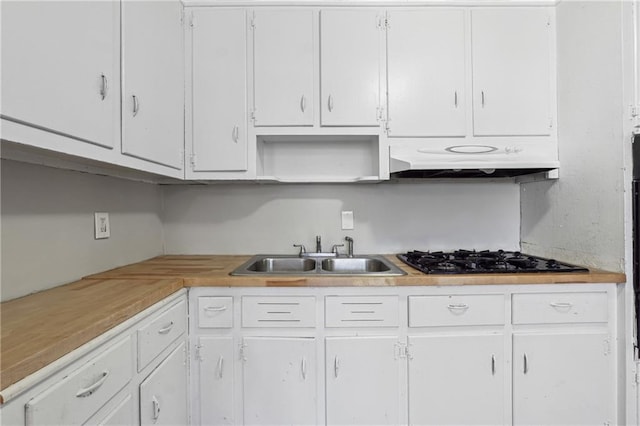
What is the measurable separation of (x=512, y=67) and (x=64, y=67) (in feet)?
6.89

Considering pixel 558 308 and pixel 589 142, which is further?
pixel 589 142

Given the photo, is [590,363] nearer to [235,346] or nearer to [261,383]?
[261,383]

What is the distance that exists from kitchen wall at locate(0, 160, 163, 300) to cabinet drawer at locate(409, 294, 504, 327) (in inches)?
58.9

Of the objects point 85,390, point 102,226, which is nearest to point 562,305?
point 85,390

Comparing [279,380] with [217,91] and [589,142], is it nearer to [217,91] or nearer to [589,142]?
[217,91]

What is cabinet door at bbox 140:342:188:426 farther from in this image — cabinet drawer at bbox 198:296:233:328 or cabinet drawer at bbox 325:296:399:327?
cabinet drawer at bbox 325:296:399:327

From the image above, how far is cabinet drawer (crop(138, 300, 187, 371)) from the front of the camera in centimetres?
112

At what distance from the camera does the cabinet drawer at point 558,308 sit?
1.50m

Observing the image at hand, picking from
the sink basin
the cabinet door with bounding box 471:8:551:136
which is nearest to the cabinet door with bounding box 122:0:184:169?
the sink basin

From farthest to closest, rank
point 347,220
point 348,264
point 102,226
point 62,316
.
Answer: point 347,220, point 348,264, point 102,226, point 62,316

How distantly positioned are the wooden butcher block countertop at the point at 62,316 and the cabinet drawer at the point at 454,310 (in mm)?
1081

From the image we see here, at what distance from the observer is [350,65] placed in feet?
6.06

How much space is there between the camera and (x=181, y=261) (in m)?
1.95

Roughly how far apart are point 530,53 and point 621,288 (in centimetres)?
132
